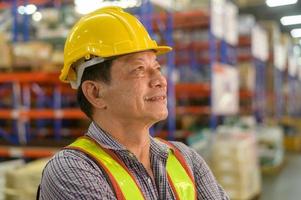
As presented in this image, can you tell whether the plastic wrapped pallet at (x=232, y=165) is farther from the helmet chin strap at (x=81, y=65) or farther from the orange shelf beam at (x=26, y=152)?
the helmet chin strap at (x=81, y=65)

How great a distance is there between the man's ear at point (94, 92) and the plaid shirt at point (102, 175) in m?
0.08

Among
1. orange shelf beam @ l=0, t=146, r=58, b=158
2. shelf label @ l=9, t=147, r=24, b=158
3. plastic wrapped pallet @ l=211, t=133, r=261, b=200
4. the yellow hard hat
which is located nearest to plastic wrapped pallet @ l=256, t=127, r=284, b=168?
plastic wrapped pallet @ l=211, t=133, r=261, b=200

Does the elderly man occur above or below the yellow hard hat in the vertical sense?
below

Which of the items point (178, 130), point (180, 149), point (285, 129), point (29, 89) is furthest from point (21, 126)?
point (285, 129)

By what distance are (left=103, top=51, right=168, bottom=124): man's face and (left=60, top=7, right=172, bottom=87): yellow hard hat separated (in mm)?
43

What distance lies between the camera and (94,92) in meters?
1.47

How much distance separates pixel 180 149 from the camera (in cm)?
161

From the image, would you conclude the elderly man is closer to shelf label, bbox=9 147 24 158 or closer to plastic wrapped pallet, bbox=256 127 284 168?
shelf label, bbox=9 147 24 158

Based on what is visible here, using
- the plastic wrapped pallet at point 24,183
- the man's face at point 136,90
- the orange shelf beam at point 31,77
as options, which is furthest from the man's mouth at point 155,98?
the orange shelf beam at point 31,77

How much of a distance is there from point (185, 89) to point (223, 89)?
2.67 feet

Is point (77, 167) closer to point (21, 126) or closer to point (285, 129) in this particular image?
point (21, 126)

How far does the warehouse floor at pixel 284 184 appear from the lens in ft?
21.4

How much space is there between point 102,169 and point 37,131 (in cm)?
780

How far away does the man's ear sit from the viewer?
1461mm
